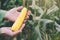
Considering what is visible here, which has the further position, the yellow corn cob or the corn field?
the corn field

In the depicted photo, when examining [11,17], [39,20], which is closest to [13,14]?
[11,17]

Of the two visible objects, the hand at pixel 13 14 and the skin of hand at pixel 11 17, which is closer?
the skin of hand at pixel 11 17

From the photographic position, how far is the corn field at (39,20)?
1.65 meters

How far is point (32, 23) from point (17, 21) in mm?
194

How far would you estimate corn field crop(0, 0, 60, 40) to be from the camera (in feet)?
5.41

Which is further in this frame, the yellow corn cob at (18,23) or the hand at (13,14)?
the hand at (13,14)

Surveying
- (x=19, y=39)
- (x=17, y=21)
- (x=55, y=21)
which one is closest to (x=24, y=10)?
(x=17, y=21)

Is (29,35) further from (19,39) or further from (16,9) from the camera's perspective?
(16,9)

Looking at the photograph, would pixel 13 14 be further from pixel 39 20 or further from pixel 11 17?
pixel 39 20

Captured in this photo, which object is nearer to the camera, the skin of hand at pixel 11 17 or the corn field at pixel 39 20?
the skin of hand at pixel 11 17

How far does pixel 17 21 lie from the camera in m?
1.52

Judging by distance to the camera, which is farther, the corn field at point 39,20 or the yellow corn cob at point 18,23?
the corn field at point 39,20

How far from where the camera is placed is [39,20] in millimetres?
1647

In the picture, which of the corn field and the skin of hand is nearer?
the skin of hand
